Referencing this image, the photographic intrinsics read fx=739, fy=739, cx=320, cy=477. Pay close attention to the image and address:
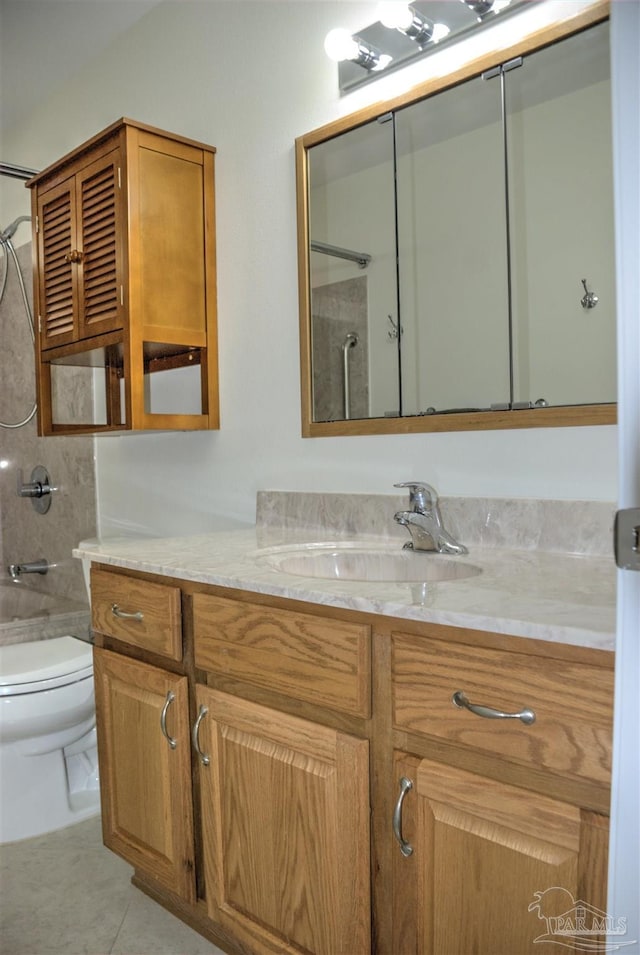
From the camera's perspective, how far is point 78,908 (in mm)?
1687

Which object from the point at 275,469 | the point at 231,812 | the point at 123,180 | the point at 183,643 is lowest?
the point at 231,812

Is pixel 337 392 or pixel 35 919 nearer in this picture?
pixel 35 919

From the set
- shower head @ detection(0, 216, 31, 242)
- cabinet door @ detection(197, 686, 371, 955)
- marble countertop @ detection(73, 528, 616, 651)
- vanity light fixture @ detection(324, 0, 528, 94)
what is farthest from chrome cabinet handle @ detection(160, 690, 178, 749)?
shower head @ detection(0, 216, 31, 242)

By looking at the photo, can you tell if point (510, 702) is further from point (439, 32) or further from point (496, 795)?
point (439, 32)

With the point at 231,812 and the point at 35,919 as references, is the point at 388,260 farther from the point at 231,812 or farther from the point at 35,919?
the point at 35,919

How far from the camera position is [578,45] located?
4.45 ft

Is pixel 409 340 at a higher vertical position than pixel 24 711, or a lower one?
higher

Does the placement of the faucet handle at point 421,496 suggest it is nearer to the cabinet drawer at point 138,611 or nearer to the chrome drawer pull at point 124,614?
the cabinet drawer at point 138,611

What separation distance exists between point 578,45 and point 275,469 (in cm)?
117

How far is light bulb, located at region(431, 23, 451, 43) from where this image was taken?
1.56 meters

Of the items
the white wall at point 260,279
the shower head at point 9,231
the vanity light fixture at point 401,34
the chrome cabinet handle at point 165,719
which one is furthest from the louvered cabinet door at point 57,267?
the chrome cabinet handle at point 165,719

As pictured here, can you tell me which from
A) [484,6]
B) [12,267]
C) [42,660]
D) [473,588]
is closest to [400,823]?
[473,588]

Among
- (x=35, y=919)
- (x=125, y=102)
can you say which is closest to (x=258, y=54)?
(x=125, y=102)

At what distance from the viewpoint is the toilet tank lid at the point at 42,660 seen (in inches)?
78.2
